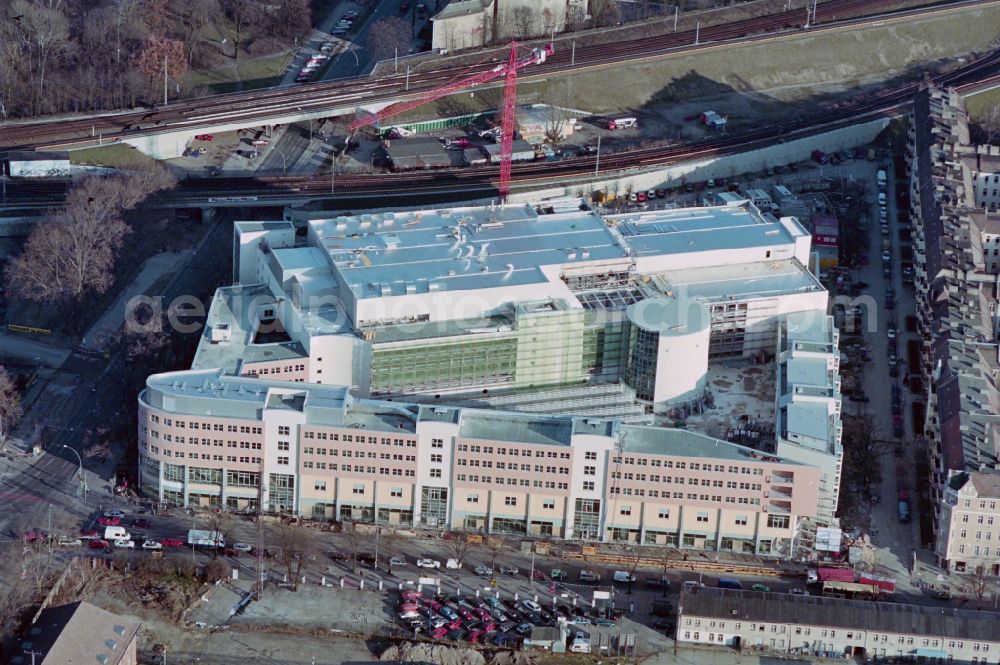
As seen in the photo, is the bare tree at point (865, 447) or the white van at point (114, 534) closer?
the white van at point (114, 534)

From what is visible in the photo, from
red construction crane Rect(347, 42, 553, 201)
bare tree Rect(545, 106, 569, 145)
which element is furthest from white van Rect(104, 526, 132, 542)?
bare tree Rect(545, 106, 569, 145)

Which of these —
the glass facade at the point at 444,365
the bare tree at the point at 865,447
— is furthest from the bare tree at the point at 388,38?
the bare tree at the point at 865,447

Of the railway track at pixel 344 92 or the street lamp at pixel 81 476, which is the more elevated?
the railway track at pixel 344 92

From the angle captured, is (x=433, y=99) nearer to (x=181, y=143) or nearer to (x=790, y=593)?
(x=181, y=143)

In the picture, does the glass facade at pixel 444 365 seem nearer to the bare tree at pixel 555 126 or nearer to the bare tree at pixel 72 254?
the bare tree at pixel 72 254

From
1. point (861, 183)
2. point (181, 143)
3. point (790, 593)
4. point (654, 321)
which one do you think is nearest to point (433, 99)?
point (181, 143)

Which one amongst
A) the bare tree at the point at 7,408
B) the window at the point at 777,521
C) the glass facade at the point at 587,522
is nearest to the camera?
the window at the point at 777,521
